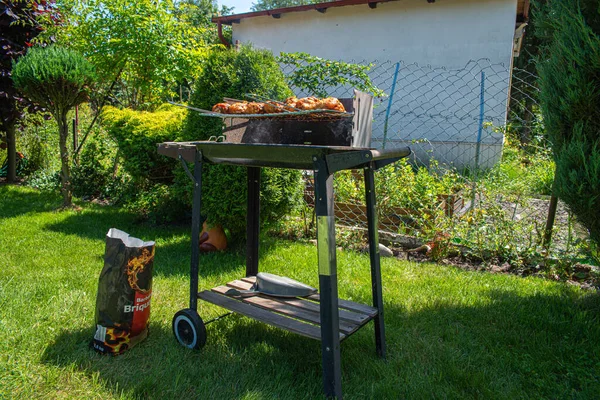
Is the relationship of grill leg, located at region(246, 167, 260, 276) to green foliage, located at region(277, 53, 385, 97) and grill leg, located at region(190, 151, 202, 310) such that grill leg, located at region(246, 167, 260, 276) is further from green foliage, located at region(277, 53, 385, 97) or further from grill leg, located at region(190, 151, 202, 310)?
green foliage, located at region(277, 53, 385, 97)

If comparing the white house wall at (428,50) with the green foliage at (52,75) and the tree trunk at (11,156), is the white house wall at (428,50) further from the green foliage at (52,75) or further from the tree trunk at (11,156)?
the tree trunk at (11,156)

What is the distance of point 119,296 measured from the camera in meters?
2.39

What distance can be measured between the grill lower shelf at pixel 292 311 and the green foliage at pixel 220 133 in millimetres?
1312

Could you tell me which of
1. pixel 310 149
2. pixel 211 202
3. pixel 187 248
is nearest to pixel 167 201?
pixel 187 248

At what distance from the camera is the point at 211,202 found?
401 cm

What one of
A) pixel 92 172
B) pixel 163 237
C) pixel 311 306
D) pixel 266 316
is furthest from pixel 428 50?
pixel 266 316

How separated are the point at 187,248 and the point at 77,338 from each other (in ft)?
6.27

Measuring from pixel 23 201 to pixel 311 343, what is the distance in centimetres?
560

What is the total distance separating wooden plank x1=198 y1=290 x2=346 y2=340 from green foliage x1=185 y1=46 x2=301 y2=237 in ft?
4.65

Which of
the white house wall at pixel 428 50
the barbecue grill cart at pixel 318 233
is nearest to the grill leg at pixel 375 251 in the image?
the barbecue grill cart at pixel 318 233

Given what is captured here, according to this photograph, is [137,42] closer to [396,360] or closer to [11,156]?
[11,156]

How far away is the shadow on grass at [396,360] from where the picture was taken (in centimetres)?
212

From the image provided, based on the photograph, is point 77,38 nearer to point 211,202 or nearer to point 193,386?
point 211,202

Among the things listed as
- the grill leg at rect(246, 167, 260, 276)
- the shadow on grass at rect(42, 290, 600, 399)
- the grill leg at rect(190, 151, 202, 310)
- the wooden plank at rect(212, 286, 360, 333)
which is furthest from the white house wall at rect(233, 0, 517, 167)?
the grill leg at rect(190, 151, 202, 310)
